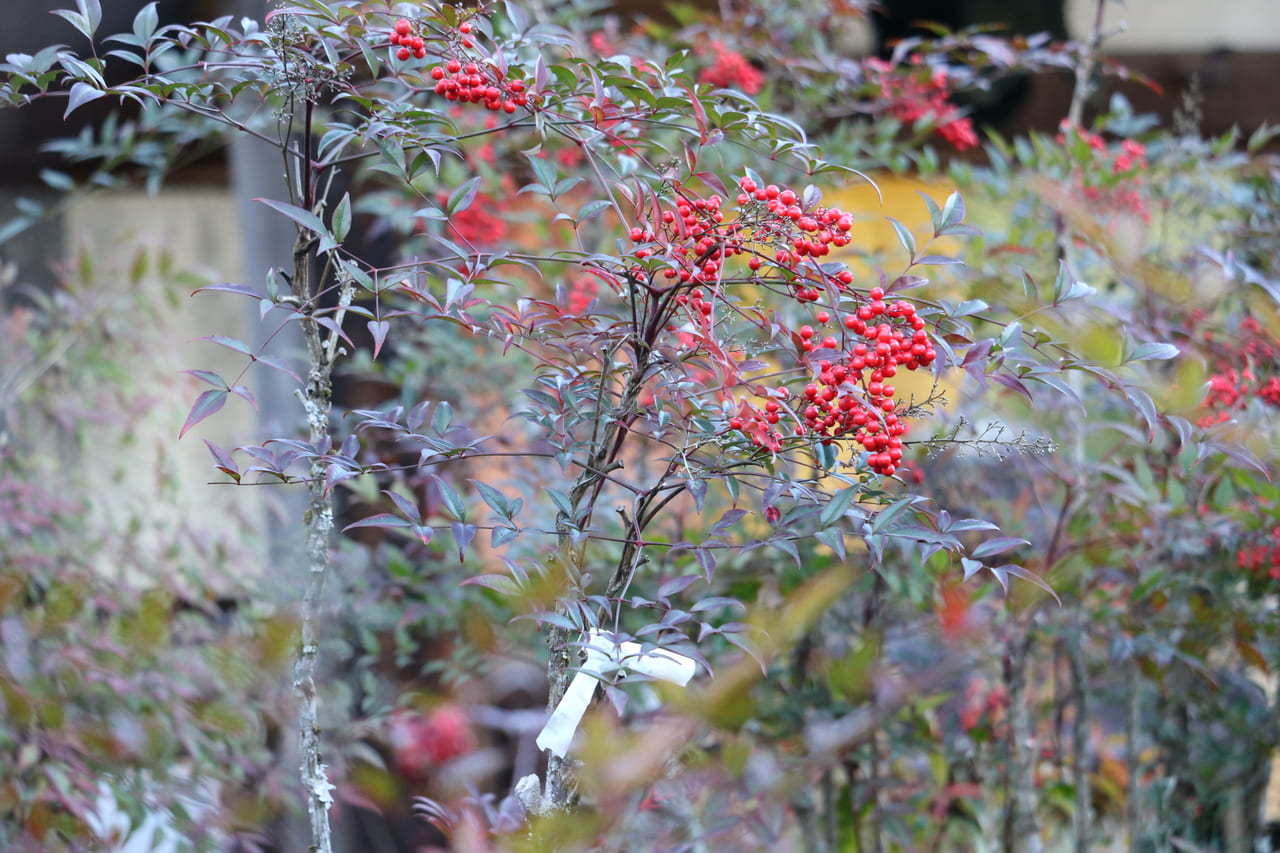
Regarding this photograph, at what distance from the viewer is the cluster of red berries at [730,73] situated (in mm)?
1813

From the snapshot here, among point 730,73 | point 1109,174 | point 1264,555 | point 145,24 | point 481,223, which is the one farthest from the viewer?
point 481,223

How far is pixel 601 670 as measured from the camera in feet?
2.77

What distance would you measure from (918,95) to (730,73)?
33 centimetres

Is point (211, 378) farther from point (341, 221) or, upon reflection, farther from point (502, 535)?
point (502, 535)

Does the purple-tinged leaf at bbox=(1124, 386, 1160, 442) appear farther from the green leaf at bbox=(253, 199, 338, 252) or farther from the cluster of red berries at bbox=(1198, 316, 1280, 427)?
the green leaf at bbox=(253, 199, 338, 252)

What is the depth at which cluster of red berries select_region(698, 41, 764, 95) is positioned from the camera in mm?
1813

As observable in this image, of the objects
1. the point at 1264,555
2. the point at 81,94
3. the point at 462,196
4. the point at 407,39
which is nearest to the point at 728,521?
the point at 462,196

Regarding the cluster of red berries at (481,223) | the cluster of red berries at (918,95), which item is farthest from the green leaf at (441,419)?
the cluster of red berries at (918,95)

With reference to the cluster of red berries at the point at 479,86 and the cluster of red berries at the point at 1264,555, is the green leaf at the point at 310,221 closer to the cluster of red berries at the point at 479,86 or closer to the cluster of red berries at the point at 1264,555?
the cluster of red berries at the point at 479,86

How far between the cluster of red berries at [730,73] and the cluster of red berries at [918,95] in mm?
196

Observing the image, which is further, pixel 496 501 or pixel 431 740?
pixel 431 740

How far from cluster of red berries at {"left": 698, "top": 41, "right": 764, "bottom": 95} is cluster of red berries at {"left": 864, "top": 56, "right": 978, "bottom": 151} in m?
0.20

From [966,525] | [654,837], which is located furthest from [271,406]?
[966,525]

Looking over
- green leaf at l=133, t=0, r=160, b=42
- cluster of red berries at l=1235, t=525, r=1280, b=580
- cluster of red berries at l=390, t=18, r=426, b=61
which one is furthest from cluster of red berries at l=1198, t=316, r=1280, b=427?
green leaf at l=133, t=0, r=160, b=42
